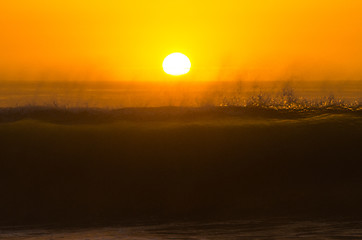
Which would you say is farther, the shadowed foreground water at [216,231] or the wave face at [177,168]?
the wave face at [177,168]

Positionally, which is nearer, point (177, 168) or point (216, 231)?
point (216, 231)

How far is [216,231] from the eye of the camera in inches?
279

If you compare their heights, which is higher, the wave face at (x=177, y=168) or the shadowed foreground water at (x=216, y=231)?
the wave face at (x=177, y=168)

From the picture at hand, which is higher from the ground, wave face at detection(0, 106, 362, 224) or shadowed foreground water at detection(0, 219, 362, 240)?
wave face at detection(0, 106, 362, 224)

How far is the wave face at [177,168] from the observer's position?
27.2ft

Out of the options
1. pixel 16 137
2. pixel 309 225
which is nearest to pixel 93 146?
pixel 16 137

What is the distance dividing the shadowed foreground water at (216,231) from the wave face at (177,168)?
497 millimetres

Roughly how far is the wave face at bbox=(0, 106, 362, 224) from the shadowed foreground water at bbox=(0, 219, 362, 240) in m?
0.50

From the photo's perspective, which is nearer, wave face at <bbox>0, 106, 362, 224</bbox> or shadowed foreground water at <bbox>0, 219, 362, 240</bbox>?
shadowed foreground water at <bbox>0, 219, 362, 240</bbox>

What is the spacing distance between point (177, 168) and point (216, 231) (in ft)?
7.62

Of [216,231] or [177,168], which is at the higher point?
[177,168]

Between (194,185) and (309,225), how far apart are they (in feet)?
6.82

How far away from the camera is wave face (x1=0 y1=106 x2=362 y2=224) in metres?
8.30

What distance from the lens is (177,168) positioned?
928 centimetres
